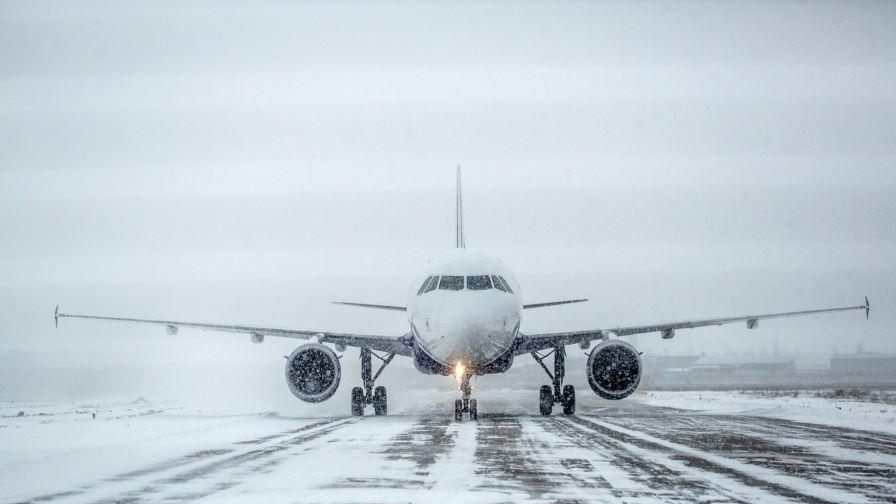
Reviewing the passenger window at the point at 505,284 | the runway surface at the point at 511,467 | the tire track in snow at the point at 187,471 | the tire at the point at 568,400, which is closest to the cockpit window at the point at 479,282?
the passenger window at the point at 505,284

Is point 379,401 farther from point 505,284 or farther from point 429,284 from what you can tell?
point 505,284

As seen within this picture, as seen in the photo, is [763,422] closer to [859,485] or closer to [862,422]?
[862,422]

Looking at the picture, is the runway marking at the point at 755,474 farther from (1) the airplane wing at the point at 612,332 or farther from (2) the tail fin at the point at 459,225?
(2) the tail fin at the point at 459,225

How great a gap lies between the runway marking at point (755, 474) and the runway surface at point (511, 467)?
2cm

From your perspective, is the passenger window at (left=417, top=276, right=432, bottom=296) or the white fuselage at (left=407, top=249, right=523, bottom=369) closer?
the white fuselage at (left=407, top=249, right=523, bottom=369)

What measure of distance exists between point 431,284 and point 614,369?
6004mm

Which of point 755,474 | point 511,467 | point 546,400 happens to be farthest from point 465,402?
point 755,474

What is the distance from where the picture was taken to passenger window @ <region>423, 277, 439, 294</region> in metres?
21.6

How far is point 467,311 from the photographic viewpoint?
19.9 meters

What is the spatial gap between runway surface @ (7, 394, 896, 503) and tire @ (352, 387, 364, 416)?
6.73m

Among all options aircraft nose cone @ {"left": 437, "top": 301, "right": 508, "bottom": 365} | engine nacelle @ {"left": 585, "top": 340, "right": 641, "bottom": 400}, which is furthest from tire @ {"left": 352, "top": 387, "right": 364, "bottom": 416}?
engine nacelle @ {"left": 585, "top": 340, "right": 641, "bottom": 400}

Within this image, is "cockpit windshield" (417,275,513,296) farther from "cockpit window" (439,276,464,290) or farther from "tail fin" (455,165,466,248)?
"tail fin" (455,165,466,248)

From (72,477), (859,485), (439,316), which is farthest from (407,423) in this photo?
(859,485)

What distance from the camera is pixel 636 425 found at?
2000 centimetres
